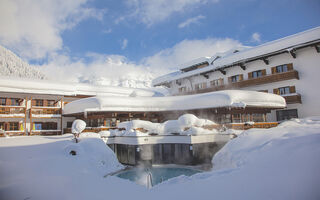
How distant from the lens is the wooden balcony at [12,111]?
21.5 metres

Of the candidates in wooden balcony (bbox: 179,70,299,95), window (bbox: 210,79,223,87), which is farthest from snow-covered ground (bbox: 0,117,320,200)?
window (bbox: 210,79,223,87)

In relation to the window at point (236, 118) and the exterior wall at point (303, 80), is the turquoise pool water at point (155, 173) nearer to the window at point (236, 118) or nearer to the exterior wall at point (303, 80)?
the window at point (236, 118)

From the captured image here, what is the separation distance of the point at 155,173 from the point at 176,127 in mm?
4228

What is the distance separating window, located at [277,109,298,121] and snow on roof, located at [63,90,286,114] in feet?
6.13

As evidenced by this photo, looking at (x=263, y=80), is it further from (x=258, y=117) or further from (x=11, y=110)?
(x=11, y=110)

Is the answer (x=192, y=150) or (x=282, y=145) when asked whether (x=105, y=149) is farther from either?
(x=282, y=145)

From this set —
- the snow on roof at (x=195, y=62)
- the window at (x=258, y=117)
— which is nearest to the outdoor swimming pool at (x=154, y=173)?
the window at (x=258, y=117)

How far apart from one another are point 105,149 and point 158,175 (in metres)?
4.17

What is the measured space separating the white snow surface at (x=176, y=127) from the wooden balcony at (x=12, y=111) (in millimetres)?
12468

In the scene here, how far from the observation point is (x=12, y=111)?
72.4 feet

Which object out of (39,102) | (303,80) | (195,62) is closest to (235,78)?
(303,80)

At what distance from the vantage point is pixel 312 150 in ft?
17.9

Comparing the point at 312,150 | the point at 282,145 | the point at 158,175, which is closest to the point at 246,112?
the point at 158,175

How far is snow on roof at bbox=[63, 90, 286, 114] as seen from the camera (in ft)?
60.6
